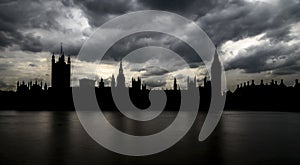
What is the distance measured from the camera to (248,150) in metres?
36.2

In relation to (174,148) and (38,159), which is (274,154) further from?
(38,159)

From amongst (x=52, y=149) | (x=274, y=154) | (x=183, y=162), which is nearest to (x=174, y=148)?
(x=183, y=162)

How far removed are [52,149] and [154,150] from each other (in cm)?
1251

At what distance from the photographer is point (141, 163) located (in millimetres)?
26781

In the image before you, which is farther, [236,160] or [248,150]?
[248,150]

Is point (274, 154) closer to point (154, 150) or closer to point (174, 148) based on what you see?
point (174, 148)

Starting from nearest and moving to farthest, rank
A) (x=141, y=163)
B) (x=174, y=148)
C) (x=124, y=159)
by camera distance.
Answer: (x=141, y=163)
(x=124, y=159)
(x=174, y=148)

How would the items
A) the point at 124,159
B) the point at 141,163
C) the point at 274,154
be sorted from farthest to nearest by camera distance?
the point at 274,154, the point at 124,159, the point at 141,163

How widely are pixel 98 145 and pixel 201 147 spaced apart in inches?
533

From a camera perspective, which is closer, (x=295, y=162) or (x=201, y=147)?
(x=295, y=162)

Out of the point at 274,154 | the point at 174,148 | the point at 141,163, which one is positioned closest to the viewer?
the point at 141,163

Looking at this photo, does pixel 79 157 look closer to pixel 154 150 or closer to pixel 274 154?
pixel 154 150

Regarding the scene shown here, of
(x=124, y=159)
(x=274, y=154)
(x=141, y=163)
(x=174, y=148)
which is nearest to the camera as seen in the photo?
(x=141, y=163)

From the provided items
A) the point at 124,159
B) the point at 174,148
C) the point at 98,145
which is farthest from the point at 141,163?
the point at 98,145
